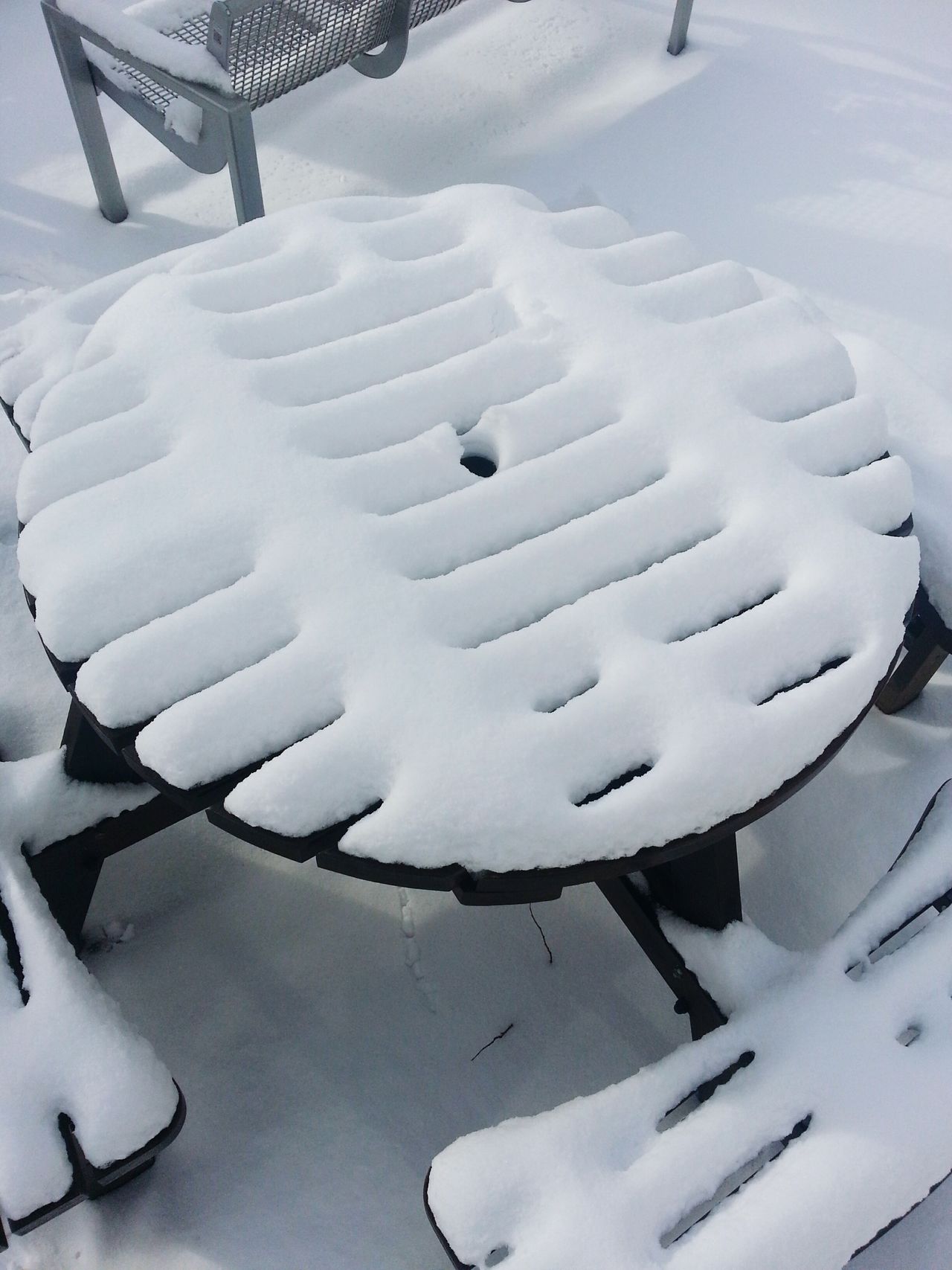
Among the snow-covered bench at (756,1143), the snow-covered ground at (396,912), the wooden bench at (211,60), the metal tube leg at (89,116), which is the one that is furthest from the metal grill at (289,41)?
the snow-covered bench at (756,1143)

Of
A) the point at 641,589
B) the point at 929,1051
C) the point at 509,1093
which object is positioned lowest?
the point at 509,1093

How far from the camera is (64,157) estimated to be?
2723mm

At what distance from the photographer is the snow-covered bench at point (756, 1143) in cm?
89

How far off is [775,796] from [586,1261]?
1.36 feet

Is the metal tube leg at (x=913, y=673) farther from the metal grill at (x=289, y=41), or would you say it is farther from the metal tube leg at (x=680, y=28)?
the metal tube leg at (x=680, y=28)

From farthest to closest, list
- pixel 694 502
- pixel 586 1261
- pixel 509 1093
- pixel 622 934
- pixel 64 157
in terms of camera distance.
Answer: pixel 64 157 < pixel 622 934 < pixel 509 1093 < pixel 694 502 < pixel 586 1261

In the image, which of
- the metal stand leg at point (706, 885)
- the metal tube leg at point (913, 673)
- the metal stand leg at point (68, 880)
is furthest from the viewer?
the metal tube leg at point (913, 673)

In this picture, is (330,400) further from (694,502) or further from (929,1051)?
(929,1051)

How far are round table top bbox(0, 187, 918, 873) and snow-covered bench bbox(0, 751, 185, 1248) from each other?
283mm

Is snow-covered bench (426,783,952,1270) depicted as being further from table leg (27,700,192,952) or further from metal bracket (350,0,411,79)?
metal bracket (350,0,411,79)

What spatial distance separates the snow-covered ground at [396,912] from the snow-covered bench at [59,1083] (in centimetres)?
17

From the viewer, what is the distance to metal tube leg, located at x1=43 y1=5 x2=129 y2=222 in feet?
7.34

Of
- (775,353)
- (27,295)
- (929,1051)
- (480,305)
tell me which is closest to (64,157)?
(27,295)

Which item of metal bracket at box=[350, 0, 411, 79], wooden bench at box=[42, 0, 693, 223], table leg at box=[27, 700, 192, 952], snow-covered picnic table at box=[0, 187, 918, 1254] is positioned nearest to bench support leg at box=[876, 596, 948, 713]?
snow-covered picnic table at box=[0, 187, 918, 1254]
